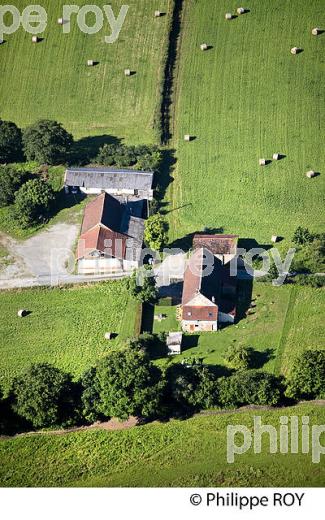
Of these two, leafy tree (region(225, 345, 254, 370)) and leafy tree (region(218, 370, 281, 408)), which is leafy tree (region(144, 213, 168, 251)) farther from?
leafy tree (region(218, 370, 281, 408))

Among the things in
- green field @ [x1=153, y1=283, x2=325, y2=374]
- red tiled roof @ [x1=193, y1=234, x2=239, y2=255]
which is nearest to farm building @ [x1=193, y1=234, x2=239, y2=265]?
red tiled roof @ [x1=193, y1=234, x2=239, y2=255]

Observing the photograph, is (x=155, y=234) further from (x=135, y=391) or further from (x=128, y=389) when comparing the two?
(x=135, y=391)

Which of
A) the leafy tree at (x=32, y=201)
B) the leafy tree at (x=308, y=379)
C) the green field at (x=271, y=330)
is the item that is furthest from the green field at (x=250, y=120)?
the leafy tree at (x=308, y=379)

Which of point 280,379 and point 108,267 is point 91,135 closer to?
point 108,267

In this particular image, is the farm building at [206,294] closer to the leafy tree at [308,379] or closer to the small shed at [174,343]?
the small shed at [174,343]

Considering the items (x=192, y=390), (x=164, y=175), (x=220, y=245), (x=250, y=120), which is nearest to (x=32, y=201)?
(x=164, y=175)

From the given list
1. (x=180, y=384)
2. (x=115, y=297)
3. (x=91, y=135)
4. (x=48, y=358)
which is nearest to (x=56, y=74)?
(x=91, y=135)

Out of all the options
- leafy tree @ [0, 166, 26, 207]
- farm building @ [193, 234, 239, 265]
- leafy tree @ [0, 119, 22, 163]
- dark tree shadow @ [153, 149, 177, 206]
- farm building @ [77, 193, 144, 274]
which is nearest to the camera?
farm building @ [193, 234, 239, 265]

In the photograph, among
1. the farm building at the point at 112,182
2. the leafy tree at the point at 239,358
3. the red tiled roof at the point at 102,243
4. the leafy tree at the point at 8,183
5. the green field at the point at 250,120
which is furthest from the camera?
the farm building at the point at 112,182
